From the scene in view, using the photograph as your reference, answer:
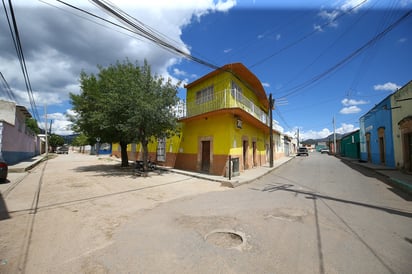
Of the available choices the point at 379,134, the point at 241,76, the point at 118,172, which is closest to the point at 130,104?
the point at 118,172

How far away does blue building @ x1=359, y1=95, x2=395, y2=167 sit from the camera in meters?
14.5

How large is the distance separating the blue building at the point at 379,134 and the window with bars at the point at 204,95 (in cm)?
1200

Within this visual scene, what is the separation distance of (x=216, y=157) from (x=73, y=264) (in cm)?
1000

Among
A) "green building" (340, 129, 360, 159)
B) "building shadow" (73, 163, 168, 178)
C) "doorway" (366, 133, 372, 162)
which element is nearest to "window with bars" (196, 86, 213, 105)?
"building shadow" (73, 163, 168, 178)

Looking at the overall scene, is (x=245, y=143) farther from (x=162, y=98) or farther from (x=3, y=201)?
(x=3, y=201)

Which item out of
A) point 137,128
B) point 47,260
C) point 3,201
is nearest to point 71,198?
point 3,201

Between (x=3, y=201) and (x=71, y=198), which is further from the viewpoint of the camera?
(x=71, y=198)

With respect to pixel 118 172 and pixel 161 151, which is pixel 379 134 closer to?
pixel 161 151

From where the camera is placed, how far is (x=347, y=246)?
11.1ft

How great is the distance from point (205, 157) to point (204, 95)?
4.79m

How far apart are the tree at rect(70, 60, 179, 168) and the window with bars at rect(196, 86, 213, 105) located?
8.45 ft

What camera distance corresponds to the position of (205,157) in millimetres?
13789

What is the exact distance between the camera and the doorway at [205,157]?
44.7 feet

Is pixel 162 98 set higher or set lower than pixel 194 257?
higher
